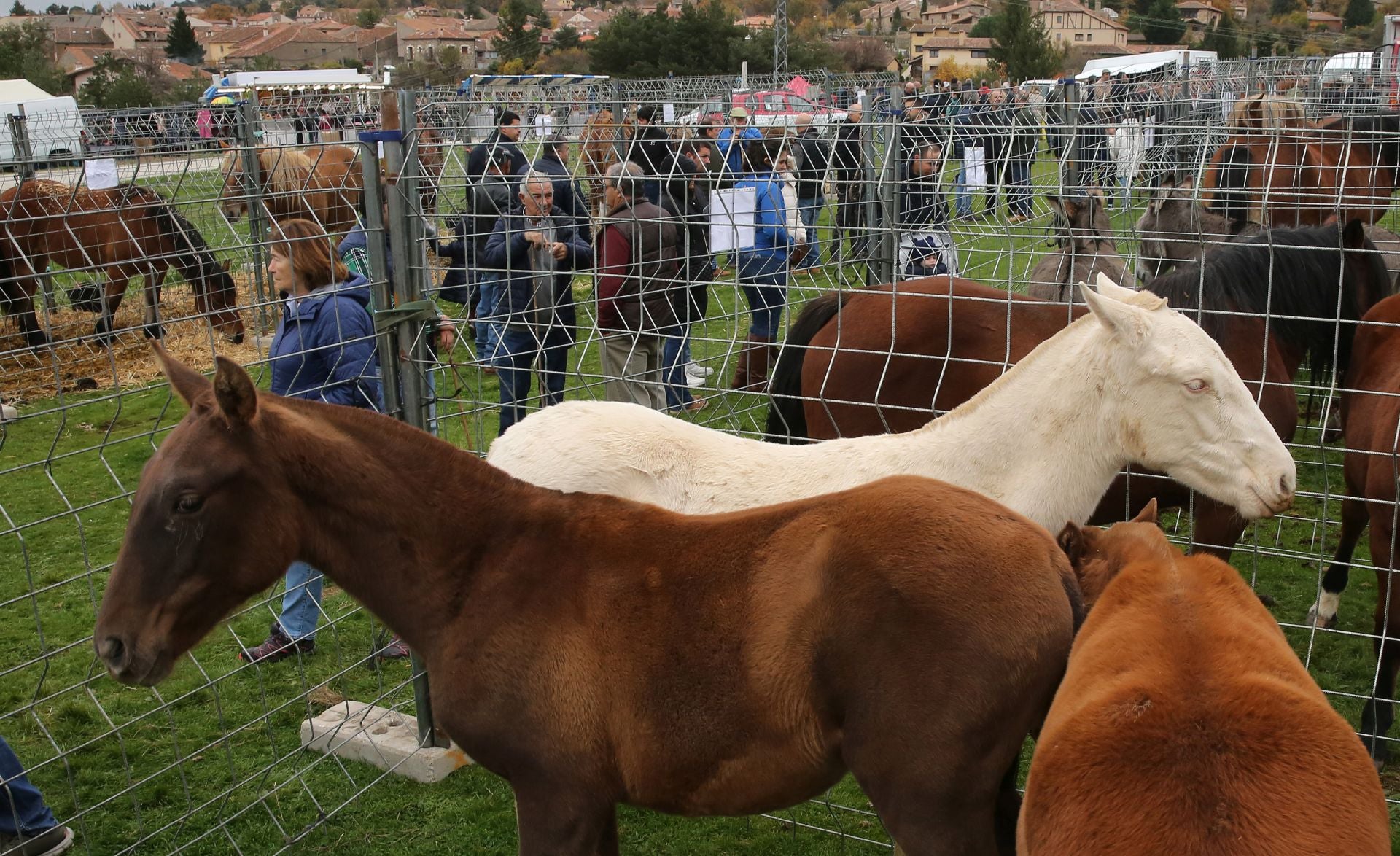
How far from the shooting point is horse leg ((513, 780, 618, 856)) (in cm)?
286

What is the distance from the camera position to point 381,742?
4.94 meters

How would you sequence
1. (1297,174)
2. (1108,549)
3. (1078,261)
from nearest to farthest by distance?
1. (1108,549)
2. (1078,261)
3. (1297,174)

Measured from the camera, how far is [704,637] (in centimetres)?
279

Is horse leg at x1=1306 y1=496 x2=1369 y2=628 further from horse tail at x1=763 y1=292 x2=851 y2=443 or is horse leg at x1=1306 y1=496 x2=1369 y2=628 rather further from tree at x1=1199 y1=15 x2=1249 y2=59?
tree at x1=1199 y1=15 x2=1249 y2=59

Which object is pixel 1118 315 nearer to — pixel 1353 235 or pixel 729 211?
pixel 729 211

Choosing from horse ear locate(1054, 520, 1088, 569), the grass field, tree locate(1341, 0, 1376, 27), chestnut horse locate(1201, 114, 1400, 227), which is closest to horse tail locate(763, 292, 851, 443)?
the grass field

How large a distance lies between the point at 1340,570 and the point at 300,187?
6.27m

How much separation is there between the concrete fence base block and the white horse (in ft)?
5.88

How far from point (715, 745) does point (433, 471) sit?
1100 mm

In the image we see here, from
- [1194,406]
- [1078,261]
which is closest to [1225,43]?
[1078,261]

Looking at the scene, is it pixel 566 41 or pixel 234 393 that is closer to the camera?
pixel 234 393

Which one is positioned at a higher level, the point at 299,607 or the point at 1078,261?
the point at 1078,261

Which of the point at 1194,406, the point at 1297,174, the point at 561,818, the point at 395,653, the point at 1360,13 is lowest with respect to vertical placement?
the point at 395,653

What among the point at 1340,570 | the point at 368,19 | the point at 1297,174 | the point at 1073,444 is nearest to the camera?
the point at 1073,444
